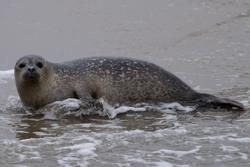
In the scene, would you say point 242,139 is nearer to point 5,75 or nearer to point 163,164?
point 163,164

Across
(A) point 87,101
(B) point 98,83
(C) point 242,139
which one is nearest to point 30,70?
(A) point 87,101

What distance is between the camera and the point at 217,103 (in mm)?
6637

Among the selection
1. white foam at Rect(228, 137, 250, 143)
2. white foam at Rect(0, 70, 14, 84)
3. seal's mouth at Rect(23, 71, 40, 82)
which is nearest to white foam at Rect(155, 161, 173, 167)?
white foam at Rect(228, 137, 250, 143)

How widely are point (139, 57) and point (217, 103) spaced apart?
298 cm

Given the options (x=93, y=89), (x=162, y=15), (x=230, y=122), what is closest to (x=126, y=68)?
(x=93, y=89)

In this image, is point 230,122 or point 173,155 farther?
point 230,122

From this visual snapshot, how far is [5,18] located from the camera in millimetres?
11633

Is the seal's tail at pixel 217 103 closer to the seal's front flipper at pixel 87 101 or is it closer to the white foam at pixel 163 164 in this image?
the seal's front flipper at pixel 87 101

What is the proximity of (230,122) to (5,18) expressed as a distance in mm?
6509

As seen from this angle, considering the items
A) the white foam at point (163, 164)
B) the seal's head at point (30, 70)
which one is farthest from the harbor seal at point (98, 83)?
the white foam at point (163, 164)

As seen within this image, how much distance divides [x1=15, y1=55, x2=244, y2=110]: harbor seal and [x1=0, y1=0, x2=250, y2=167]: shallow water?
1.00 feet

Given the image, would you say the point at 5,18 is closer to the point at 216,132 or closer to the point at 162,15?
the point at 162,15

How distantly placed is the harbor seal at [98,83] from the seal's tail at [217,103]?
1 centimetres

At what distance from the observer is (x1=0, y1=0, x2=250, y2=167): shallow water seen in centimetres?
505
